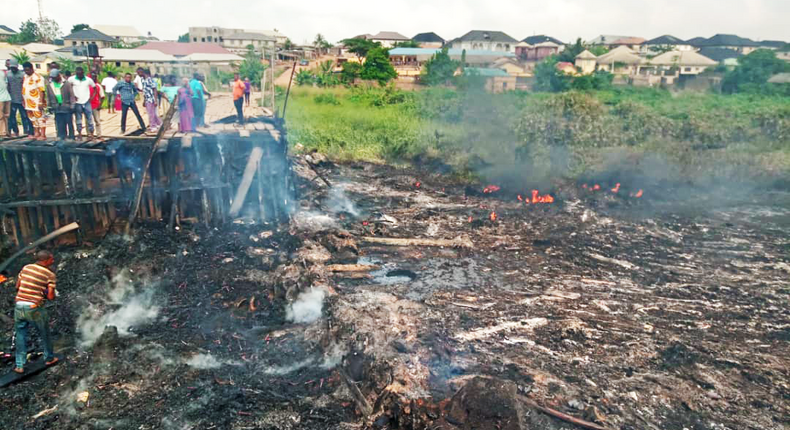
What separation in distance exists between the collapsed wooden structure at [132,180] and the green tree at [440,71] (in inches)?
1068

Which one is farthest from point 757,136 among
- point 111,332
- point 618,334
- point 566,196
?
point 111,332

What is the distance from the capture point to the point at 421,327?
9.49m

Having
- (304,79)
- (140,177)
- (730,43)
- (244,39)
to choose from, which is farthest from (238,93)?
(730,43)

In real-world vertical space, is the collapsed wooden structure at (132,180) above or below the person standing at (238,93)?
below

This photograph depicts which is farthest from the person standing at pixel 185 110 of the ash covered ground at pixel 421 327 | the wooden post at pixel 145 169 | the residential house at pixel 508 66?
the residential house at pixel 508 66

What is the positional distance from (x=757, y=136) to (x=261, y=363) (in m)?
26.1

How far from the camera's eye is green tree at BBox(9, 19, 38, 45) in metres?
65.6

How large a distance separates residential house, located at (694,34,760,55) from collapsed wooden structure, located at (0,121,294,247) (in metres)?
98.3

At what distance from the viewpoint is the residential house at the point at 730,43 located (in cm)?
8756

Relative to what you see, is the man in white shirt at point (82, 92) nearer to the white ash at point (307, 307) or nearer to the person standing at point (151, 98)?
the person standing at point (151, 98)

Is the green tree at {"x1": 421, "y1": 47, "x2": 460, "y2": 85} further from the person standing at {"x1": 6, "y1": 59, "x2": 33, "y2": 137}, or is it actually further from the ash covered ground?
the person standing at {"x1": 6, "y1": 59, "x2": 33, "y2": 137}

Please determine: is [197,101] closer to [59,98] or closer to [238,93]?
[238,93]

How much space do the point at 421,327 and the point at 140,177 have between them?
27.1 ft

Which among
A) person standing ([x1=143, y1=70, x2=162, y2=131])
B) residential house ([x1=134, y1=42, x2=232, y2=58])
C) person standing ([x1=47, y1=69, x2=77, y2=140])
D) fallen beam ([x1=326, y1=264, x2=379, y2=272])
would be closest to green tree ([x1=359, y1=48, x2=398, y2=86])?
residential house ([x1=134, y1=42, x2=232, y2=58])
